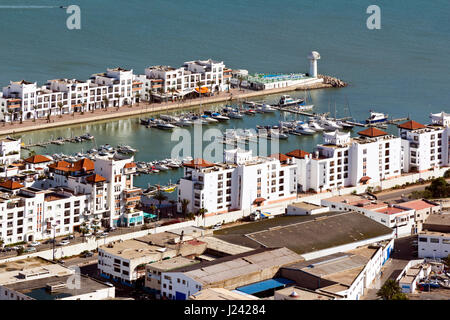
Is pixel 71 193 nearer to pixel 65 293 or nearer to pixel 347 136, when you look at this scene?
pixel 65 293

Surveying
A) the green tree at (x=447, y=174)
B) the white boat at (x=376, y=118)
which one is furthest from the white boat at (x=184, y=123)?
the green tree at (x=447, y=174)

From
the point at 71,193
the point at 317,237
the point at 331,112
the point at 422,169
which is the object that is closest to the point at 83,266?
the point at 71,193

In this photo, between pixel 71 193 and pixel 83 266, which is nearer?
pixel 83 266

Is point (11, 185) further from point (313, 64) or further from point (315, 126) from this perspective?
point (313, 64)

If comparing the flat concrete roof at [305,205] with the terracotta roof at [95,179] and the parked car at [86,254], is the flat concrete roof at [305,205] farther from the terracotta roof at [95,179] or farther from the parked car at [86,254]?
the parked car at [86,254]

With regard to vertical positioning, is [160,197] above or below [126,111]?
below

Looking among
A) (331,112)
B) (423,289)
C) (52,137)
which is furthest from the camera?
(331,112)

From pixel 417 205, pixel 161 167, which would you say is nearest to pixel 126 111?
pixel 161 167
